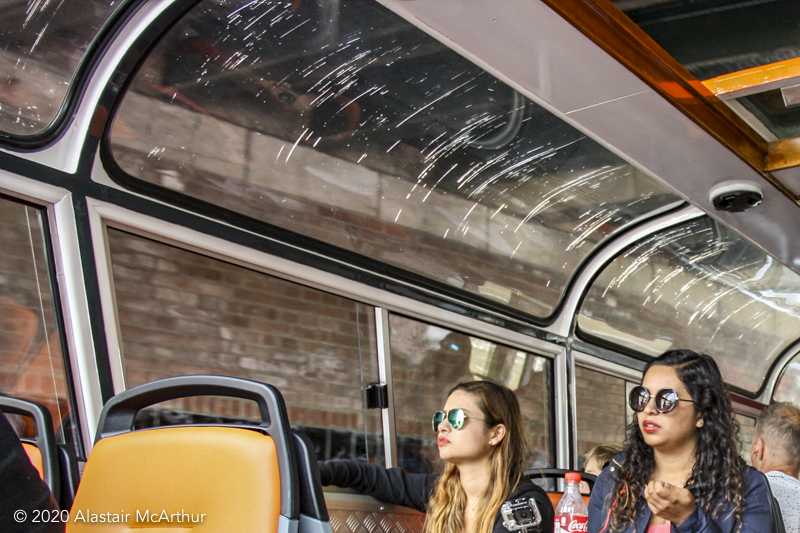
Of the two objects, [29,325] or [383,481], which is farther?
[383,481]

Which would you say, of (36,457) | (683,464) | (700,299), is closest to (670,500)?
(683,464)

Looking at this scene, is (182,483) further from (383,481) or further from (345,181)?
(345,181)

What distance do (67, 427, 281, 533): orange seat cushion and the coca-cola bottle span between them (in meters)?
1.41

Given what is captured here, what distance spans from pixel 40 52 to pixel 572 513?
233 centimetres

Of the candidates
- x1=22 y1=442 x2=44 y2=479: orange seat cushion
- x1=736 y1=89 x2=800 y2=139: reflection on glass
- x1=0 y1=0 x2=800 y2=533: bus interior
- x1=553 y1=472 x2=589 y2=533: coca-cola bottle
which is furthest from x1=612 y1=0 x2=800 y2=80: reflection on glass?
x1=22 y1=442 x2=44 y2=479: orange seat cushion

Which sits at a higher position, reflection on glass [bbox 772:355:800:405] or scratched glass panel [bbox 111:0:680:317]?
scratched glass panel [bbox 111:0:680:317]

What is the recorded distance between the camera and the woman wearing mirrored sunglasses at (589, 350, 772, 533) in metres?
2.23

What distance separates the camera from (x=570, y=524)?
252 cm

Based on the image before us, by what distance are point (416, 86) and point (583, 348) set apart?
2.61 metres

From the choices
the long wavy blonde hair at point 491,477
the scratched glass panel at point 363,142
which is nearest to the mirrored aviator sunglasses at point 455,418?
the long wavy blonde hair at point 491,477

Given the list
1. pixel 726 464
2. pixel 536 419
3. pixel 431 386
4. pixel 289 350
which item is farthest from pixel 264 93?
pixel 536 419

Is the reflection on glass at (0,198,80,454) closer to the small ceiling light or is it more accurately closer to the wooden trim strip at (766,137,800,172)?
the small ceiling light

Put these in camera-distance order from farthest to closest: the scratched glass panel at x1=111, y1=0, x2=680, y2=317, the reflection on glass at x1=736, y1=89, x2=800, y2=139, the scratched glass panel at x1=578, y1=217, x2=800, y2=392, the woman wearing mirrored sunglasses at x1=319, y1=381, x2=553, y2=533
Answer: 1. the scratched glass panel at x1=578, y1=217, x2=800, y2=392
2. the reflection on glass at x1=736, y1=89, x2=800, y2=139
3. the woman wearing mirrored sunglasses at x1=319, y1=381, x2=553, y2=533
4. the scratched glass panel at x1=111, y1=0, x2=680, y2=317

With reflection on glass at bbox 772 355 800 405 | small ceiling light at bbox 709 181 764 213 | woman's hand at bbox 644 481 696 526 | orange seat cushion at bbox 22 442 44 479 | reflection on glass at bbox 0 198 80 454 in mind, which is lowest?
woman's hand at bbox 644 481 696 526
